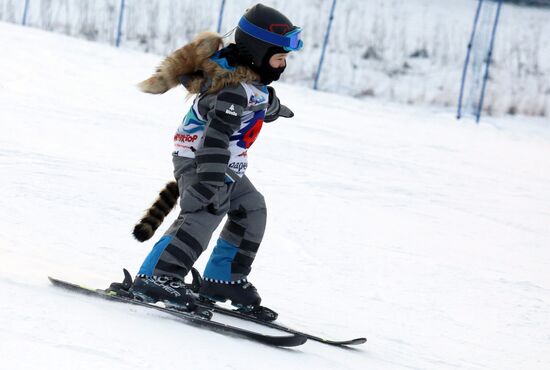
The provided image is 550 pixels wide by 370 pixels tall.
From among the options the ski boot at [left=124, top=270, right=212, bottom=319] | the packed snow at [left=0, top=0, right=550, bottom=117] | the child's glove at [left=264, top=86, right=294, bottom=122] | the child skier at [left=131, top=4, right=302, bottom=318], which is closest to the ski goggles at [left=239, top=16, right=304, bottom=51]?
the child skier at [left=131, top=4, right=302, bottom=318]

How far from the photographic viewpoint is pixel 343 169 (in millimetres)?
9391

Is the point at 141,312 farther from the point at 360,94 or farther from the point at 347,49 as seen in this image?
the point at 347,49

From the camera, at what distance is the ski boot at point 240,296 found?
4359 mm

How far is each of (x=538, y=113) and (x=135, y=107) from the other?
865 centimetres

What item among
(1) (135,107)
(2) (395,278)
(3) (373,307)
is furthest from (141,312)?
(1) (135,107)

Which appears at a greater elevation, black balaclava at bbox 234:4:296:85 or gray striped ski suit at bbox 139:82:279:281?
black balaclava at bbox 234:4:296:85

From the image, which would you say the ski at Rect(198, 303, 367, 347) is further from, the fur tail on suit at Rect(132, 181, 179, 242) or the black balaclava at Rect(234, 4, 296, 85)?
the black balaclava at Rect(234, 4, 296, 85)

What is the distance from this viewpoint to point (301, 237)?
639cm

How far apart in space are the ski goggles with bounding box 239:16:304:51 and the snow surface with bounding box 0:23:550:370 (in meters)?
1.25

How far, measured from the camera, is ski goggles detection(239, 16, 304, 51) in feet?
13.2

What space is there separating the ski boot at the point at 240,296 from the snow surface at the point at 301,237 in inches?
8.9

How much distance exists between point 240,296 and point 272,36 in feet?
3.95

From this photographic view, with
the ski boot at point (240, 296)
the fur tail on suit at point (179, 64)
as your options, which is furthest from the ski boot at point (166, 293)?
the fur tail on suit at point (179, 64)

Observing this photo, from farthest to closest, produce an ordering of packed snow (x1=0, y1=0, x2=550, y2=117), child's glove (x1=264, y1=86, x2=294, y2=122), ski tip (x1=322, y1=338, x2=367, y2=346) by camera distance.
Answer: packed snow (x1=0, y1=0, x2=550, y2=117)
child's glove (x1=264, y1=86, x2=294, y2=122)
ski tip (x1=322, y1=338, x2=367, y2=346)
